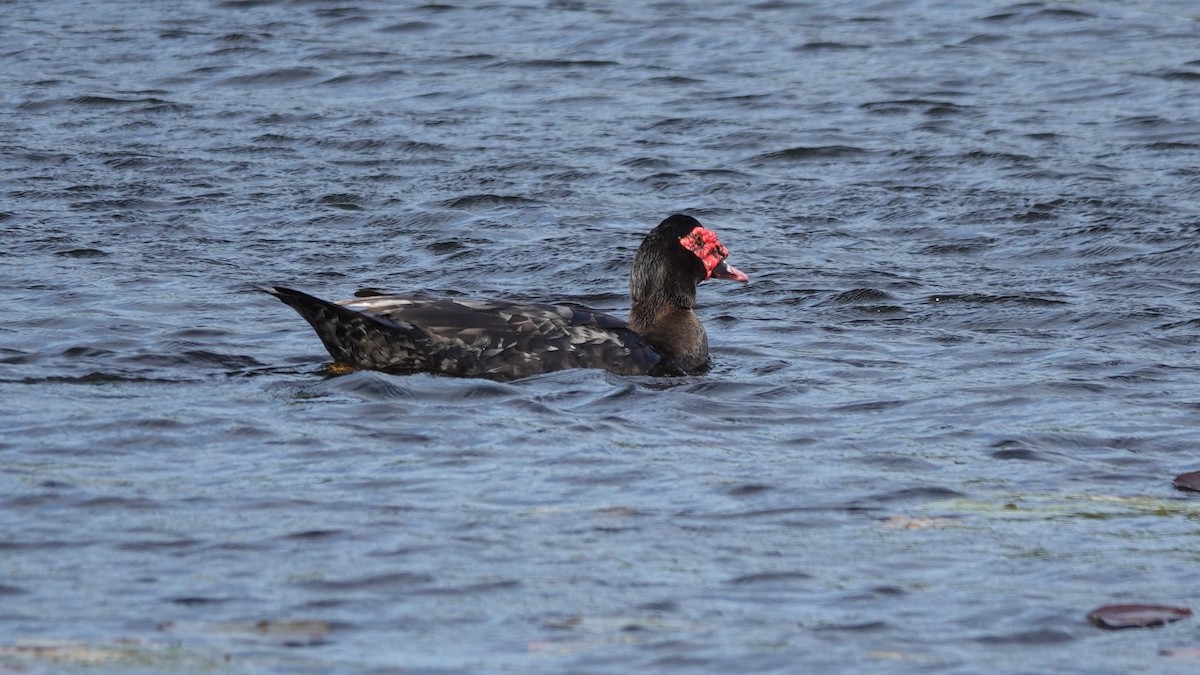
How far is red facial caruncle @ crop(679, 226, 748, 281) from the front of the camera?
11.6m

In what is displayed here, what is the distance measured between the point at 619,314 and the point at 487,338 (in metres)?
2.28

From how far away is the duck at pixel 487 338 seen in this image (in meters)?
10.4

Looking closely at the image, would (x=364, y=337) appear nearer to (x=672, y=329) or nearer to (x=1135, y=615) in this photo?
(x=672, y=329)

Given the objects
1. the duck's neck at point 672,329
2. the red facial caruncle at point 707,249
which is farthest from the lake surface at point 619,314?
the red facial caruncle at point 707,249

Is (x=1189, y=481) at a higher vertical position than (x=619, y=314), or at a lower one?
higher

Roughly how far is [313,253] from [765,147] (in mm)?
4836

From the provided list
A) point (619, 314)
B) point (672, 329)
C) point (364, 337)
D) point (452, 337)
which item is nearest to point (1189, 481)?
point (672, 329)

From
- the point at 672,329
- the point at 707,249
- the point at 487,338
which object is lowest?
the point at 672,329

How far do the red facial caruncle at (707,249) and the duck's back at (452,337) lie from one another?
1.04 meters

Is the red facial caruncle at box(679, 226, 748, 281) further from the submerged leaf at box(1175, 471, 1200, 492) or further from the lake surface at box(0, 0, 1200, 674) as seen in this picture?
the submerged leaf at box(1175, 471, 1200, 492)

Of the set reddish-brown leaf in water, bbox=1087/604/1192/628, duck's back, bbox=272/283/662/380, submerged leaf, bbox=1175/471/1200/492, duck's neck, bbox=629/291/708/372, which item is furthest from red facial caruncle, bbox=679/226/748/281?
reddish-brown leaf in water, bbox=1087/604/1192/628

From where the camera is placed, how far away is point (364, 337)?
10359 mm

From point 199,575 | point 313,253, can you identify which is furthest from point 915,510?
point 313,253

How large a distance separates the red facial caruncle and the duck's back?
104 cm
